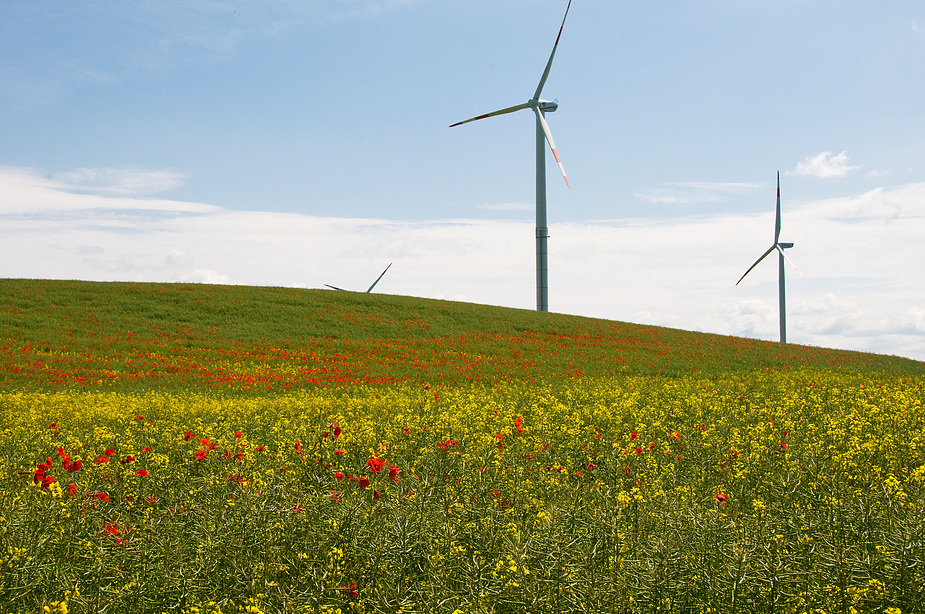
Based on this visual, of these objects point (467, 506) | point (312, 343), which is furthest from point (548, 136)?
point (467, 506)

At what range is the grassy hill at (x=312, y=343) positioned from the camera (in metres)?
23.5

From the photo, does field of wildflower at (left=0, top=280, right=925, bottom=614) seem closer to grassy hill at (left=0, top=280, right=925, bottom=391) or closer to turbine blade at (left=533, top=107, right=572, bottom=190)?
grassy hill at (left=0, top=280, right=925, bottom=391)

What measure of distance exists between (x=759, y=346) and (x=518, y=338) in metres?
14.9

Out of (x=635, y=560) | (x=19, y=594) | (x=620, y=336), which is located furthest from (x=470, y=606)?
(x=620, y=336)

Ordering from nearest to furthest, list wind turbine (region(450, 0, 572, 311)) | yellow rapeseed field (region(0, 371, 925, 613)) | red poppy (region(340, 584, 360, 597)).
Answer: yellow rapeseed field (region(0, 371, 925, 613))
red poppy (region(340, 584, 360, 597))
wind turbine (region(450, 0, 572, 311))

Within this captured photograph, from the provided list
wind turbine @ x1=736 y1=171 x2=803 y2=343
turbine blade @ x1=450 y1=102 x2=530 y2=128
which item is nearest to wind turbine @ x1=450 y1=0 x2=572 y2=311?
turbine blade @ x1=450 y1=102 x2=530 y2=128

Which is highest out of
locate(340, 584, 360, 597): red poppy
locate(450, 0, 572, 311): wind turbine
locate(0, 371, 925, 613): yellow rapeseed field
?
locate(450, 0, 572, 311): wind turbine

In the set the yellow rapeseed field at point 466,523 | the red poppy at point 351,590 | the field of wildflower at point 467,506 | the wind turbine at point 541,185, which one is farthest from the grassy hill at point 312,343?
the red poppy at point 351,590

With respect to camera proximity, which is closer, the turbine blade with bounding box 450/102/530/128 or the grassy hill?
the grassy hill

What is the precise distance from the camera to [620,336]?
3712 cm

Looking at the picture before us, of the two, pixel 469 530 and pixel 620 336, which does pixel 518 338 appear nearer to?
pixel 620 336

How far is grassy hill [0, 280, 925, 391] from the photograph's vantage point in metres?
23.5

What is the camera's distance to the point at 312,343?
1201 inches

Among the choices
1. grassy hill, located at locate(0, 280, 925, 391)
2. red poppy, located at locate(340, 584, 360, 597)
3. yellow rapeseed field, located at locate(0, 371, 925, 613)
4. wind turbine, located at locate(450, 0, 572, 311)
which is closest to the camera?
yellow rapeseed field, located at locate(0, 371, 925, 613)
